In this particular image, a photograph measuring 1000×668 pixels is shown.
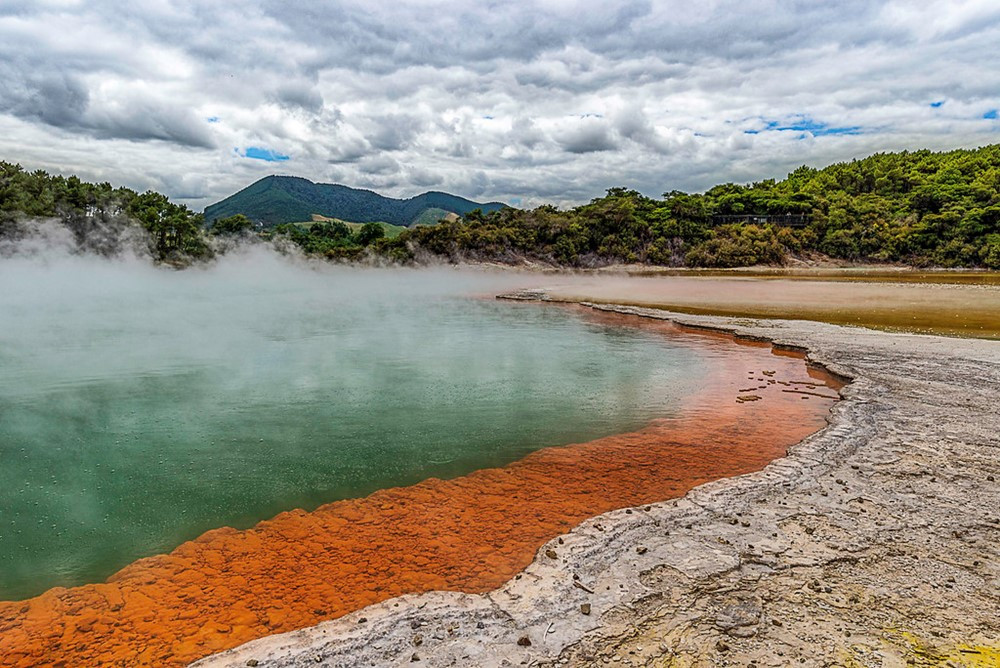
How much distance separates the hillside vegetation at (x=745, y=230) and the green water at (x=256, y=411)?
5662 cm

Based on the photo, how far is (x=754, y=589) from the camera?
504 centimetres

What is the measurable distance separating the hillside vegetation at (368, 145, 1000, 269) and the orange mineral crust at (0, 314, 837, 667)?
7414cm

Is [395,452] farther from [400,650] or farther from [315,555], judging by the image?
[400,650]

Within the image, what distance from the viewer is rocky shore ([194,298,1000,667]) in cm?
429

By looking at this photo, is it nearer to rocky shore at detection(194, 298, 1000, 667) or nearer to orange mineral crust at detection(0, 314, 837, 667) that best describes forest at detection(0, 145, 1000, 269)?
orange mineral crust at detection(0, 314, 837, 667)

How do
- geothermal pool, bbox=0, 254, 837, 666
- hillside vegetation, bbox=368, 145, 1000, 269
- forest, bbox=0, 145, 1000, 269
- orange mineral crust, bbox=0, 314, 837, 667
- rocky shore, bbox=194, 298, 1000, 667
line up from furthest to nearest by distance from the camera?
hillside vegetation, bbox=368, 145, 1000, 269 < forest, bbox=0, 145, 1000, 269 < geothermal pool, bbox=0, 254, 837, 666 < orange mineral crust, bbox=0, 314, 837, 667 < rocky shore, bbox=194, 298, 1000, 667

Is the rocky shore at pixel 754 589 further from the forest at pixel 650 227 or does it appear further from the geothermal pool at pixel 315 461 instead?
the forest at pixel 650 227

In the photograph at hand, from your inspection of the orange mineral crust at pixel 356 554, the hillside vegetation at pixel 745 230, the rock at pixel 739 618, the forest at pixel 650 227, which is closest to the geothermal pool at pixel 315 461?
the orange mineral crust at pixel 356 554

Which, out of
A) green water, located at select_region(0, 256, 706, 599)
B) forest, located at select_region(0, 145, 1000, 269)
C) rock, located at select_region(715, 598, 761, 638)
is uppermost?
forest, located at select_region(0, 145, 1000, 269)

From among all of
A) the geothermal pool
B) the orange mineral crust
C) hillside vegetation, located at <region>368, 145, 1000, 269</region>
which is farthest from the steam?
the orange mineral crust

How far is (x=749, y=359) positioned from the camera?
1798 centimetres

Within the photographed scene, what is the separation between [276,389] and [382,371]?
3.24m

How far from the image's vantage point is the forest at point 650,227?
225 ft

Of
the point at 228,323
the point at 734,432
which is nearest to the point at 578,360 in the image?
the point at 734,432
